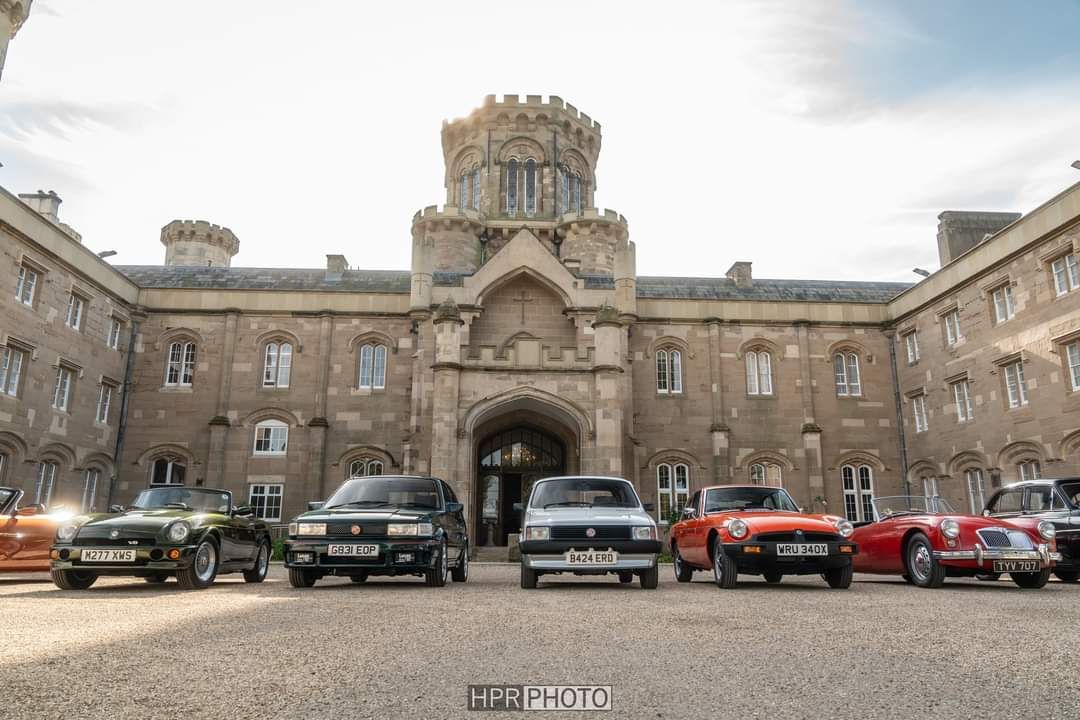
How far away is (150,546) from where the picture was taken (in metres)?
9.36

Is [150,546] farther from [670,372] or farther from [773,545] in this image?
[670,372]

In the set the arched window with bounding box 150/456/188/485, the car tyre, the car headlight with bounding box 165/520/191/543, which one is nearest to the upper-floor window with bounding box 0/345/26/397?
the arched window with bounding box 150/456/188/485

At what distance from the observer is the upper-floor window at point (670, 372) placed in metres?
27.0

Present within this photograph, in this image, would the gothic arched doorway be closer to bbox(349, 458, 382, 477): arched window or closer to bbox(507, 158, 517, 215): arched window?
bbox(349, 458, 382, 477): arched window

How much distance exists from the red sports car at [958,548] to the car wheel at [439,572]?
6.78 m

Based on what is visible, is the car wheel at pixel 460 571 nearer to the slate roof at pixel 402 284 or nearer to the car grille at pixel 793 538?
the car grille at pixel 793 538

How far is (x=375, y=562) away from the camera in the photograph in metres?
9.46

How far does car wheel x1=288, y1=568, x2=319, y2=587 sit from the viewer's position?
32.1 ft

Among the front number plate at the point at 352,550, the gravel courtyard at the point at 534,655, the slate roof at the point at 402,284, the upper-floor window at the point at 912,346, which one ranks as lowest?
the gravel courtyard at the point at 534,655

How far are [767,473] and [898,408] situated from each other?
5.59 m

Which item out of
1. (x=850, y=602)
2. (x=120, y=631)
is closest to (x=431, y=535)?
(x=120, y=631)

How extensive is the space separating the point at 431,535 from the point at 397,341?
58.2ft

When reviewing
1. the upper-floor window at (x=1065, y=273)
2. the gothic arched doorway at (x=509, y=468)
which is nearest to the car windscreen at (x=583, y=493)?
the gothic arched doorway at (x=509, y=468)

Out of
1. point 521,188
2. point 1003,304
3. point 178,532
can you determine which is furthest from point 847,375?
point 178,532
